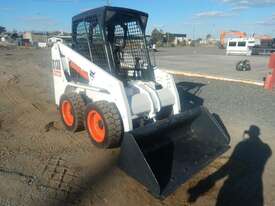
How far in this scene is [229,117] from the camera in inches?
256

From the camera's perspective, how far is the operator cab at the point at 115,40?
4531mm

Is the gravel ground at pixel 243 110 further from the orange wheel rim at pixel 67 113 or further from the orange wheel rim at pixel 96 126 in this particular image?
the orange wheel rim at pixel 67 113

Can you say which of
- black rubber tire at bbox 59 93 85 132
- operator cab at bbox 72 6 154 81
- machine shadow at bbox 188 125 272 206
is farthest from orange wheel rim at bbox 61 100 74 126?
machine shadow at bbox 188 125 272 206

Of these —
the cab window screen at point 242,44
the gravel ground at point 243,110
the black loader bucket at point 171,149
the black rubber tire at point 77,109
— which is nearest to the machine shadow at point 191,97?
the gravel ground at point 243,110

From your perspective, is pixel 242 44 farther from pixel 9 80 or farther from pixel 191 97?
pixel 9 80

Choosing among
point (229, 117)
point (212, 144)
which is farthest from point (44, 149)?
point (229, 117)

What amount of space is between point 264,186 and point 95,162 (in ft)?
7.90

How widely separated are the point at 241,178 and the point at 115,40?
3.13 meters

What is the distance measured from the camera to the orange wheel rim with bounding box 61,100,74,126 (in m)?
5.21

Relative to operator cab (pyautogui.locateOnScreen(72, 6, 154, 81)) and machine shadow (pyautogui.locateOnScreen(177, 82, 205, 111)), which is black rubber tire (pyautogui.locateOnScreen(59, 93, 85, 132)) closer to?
operator cab (pyautogui.locateOnScreen(72, 6, 154, 81))

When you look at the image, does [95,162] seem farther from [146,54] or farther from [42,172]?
[146,54]

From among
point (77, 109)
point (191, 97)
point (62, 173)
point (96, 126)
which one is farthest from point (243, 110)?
point (62, 173)

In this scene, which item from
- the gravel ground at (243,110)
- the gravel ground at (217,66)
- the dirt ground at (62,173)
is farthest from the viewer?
the gravel ground at (217,66)

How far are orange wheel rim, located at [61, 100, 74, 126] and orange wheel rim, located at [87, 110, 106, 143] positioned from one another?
81 centimetres
